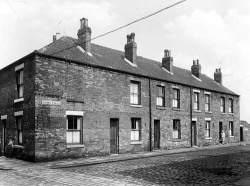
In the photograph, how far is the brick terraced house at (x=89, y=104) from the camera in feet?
49.9

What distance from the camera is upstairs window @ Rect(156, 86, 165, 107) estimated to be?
22422 mm

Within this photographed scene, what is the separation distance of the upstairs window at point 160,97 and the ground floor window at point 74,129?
25.9ft

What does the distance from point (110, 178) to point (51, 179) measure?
2.05 meters

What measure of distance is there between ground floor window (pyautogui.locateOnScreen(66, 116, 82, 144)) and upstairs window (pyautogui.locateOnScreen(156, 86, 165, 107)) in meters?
7.90

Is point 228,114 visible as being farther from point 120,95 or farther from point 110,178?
point 110,178

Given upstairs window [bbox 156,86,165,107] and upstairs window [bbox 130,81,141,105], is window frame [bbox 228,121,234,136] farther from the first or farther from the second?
upstairs window [bbox 130,81,141,105]

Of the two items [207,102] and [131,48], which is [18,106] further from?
[207,102]

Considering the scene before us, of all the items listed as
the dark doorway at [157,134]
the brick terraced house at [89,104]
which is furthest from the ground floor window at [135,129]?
the dark doorway at [157,134]

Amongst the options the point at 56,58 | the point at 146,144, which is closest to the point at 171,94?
the point at 146,144

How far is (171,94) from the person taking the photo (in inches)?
925

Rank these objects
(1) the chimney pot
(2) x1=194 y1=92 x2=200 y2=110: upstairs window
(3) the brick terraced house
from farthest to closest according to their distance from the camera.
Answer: (2) x1=194 y1=92 x2=200 y2=110: upstairs window
(1) the chimney pot
(3) the brick terraced house

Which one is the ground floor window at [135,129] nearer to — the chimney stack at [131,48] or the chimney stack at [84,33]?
the chimney stack at [131,48]

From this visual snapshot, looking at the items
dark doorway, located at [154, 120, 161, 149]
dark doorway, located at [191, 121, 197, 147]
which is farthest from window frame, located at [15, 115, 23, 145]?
dark doorway, located at [191, 121, 197, 147]

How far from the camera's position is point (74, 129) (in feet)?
53.5
